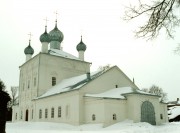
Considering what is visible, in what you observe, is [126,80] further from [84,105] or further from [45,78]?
[45,78]

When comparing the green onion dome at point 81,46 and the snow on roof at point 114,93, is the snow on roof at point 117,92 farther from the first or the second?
the green onion dome at point 81,46

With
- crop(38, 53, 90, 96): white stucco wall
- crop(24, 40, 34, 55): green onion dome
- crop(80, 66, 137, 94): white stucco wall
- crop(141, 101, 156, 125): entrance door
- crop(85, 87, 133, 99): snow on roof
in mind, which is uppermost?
crop(24, 40, 34, 55): green onion dome

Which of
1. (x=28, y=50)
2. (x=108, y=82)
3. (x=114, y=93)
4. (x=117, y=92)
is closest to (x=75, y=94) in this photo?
(x=114, y=93)

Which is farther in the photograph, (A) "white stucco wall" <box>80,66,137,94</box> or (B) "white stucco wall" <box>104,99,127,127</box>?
(A) "white stucco wall" <box>80,66,137,94</box>

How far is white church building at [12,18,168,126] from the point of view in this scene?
2908 centimetres

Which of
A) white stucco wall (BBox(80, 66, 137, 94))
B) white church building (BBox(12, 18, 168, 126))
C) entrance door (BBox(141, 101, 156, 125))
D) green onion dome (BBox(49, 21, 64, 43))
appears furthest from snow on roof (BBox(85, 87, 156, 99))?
green onion dome (BBox(49, 21, 64, 43))

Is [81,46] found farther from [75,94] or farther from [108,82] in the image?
[75,94]

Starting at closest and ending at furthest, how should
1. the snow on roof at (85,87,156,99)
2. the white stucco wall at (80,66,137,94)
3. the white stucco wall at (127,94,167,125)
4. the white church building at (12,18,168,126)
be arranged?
the white stucco wall at (127,94,167,125)
the white church building at (12,18,168,126)
the snow on roof at (85,87,156,99)
the white stucco wall at (80,66,137,94)

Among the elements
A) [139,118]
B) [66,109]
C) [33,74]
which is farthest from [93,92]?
[33,74]

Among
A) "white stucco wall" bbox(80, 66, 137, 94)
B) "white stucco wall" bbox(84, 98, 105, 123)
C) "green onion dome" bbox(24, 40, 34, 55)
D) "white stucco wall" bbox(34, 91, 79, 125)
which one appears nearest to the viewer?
"white stucco wall" bbox(84, 98, 105, 123)

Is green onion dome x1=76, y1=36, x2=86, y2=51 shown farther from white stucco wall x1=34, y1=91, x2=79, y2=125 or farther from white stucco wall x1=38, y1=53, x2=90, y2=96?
white stucco wall x1=34, y1=91, x2=79, y2=125

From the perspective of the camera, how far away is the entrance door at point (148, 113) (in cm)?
2933

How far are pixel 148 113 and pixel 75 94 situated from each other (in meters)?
8.42

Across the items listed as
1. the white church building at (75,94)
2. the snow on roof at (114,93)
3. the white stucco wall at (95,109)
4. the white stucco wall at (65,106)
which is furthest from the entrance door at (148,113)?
the white stucco wall at (65,106)
